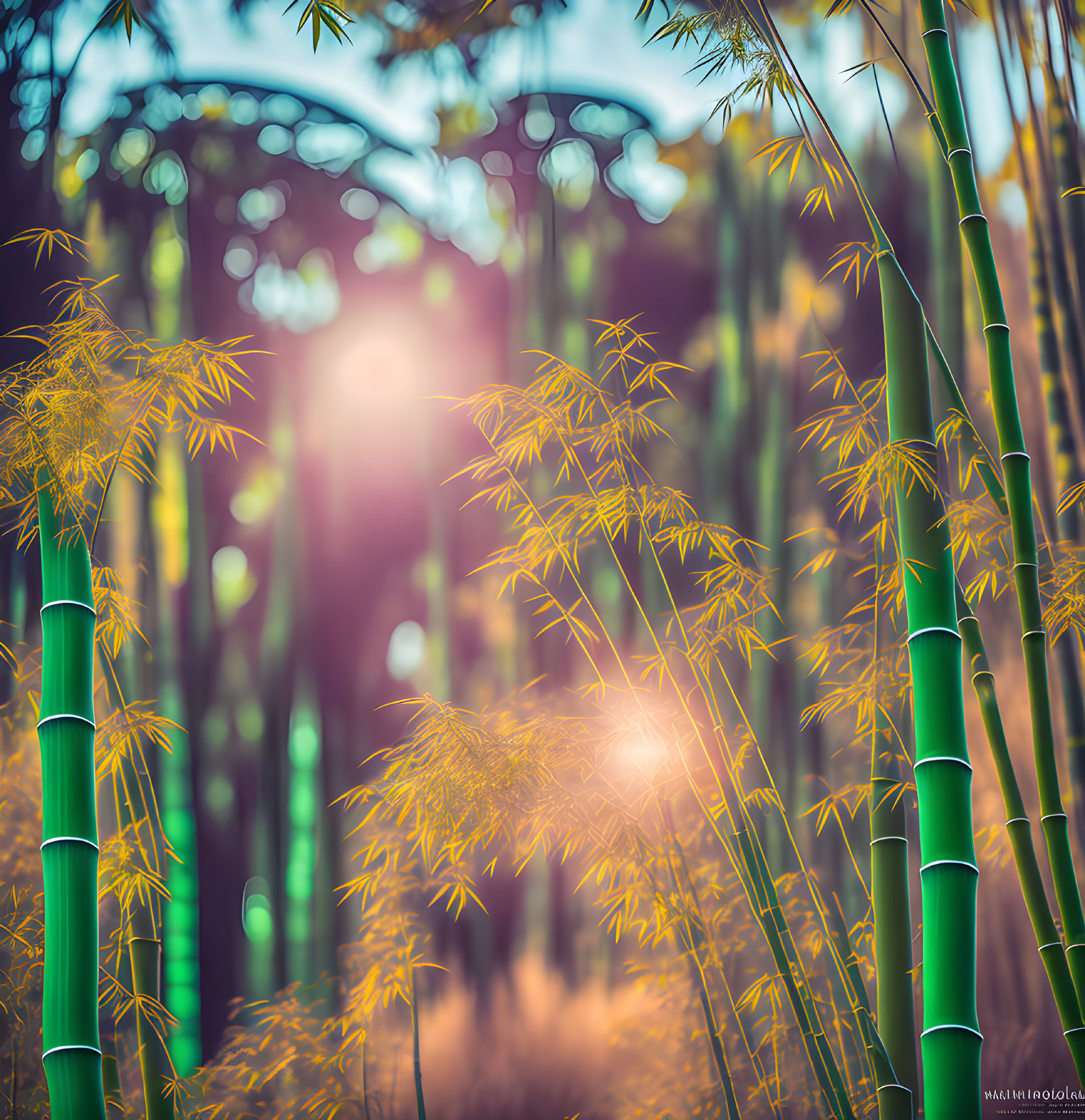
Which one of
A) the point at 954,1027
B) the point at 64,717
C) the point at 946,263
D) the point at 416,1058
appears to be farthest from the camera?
the point at 946,263

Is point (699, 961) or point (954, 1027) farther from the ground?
point (699, 961)

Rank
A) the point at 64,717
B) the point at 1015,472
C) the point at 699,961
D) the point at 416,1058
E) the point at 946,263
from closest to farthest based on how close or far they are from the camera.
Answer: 1. the point at 1015,472
2. the point at 64,717
3. the point at 699,961
4. the point at 416,1058
5. the point at 946,263

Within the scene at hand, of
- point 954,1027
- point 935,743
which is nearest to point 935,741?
point 935,743

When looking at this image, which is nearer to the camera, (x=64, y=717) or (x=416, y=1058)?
(x=64, y=717)

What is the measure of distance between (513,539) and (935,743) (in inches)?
52.6

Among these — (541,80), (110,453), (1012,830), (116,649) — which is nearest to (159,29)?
(541,80)

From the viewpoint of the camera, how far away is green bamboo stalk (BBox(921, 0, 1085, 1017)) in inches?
49.6

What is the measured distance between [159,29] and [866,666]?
2.28 meters

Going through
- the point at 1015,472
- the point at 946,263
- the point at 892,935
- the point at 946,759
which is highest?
the point at 946,263

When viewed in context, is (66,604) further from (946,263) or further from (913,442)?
(946,263)

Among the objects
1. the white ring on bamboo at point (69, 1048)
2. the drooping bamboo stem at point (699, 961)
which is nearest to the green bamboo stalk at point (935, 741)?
the drooping bamboo stem at point (699, 961)

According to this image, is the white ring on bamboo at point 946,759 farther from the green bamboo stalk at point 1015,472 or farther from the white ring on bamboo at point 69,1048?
the white ring on bamboo at point 69,1048

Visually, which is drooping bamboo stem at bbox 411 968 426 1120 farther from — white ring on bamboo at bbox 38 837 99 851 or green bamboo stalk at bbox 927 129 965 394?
green bamboo stalk at bbox 927 129 965 394

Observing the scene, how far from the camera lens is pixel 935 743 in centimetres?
116
